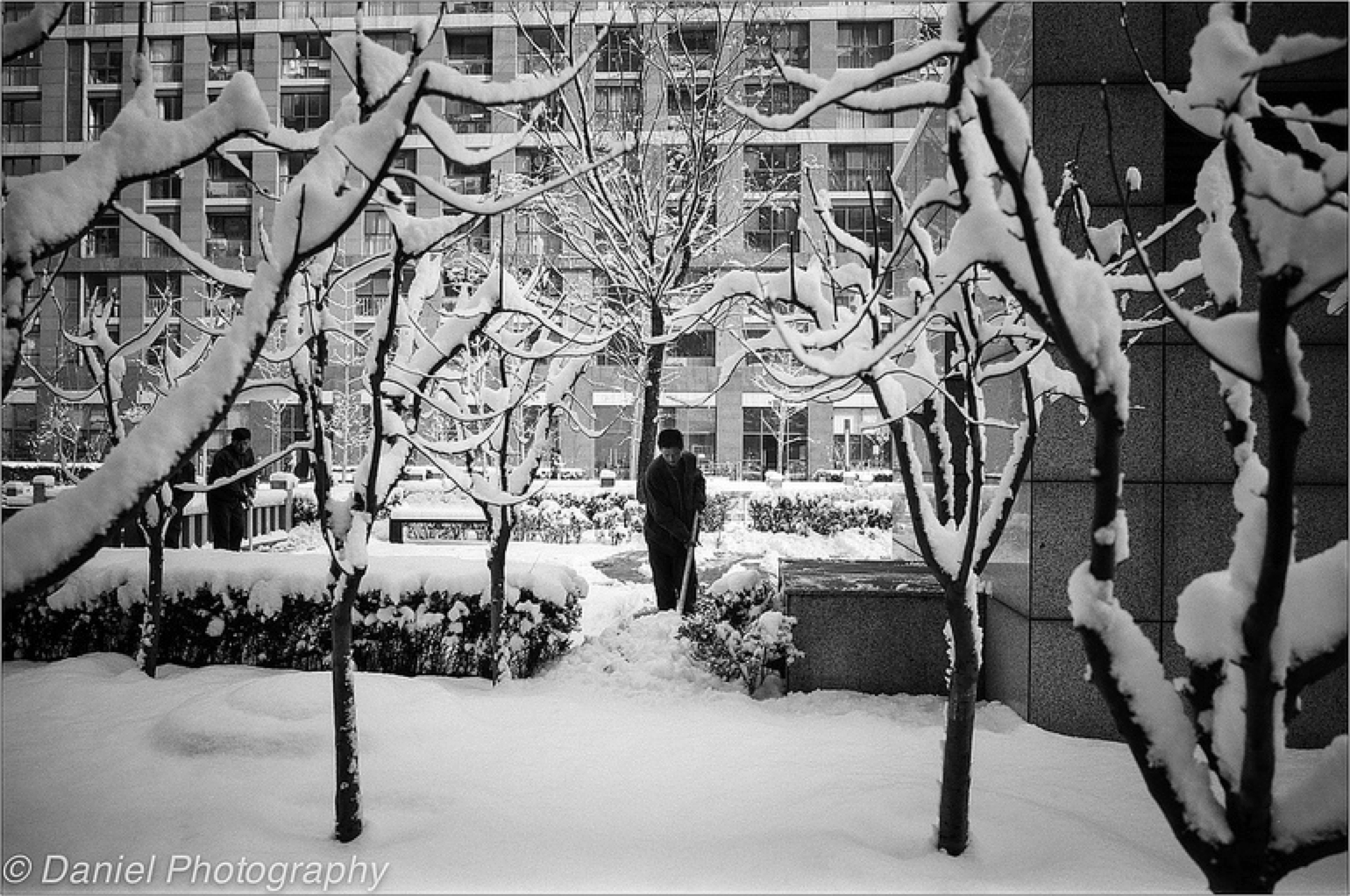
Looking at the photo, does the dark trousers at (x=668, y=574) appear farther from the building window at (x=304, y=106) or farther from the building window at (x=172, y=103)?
the building window at (x=304, y=106)

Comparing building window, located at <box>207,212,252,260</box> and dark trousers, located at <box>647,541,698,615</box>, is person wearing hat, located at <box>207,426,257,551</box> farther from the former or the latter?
building window, located at <box>207,212,252,260</box>

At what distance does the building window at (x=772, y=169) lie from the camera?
11.6 metres

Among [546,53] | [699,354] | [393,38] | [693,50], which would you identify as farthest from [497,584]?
[393,38]

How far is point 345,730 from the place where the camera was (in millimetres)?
3135

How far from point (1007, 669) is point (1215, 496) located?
5.14ft

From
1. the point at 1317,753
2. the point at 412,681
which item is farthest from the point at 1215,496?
the point at 412,681

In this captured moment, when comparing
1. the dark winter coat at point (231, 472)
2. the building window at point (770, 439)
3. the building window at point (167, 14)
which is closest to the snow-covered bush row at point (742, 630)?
the dark winter coat at point (231, 472)

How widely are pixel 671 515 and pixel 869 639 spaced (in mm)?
2313

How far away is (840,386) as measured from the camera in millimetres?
2971

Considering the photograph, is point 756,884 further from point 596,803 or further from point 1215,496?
point 1215,496

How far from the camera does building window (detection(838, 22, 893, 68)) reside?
33.5m

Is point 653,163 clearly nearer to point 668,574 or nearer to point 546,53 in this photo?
point 546,53

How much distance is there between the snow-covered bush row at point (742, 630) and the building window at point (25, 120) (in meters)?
37.7

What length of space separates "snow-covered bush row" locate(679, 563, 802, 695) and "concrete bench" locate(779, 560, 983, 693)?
14 centimetres
